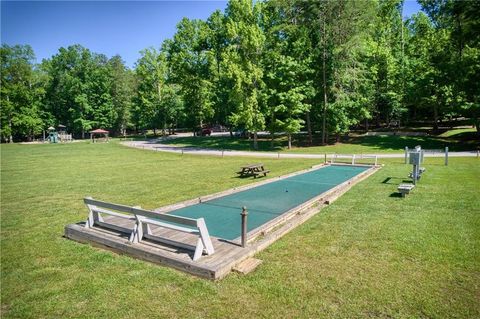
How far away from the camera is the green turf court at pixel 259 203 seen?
31.9 feet

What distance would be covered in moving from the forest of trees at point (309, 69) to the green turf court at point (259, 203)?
1708 cm

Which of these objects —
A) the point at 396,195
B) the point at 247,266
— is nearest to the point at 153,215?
the point at 247,266

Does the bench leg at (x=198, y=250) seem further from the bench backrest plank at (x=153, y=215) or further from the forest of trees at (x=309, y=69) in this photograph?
the forest of trees at (x=309, y=69)

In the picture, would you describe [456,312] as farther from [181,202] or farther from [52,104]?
[52,104]

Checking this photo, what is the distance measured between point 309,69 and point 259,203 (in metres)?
27.0

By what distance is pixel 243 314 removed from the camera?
5039 mm

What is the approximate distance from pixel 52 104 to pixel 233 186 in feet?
239

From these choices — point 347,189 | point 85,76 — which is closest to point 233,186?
point 347,189

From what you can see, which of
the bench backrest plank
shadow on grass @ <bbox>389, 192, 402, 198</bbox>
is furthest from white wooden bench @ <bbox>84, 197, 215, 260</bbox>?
shadow on grass @ <bbox>389, 192, 402, 198</bbox>

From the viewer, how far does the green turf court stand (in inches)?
383

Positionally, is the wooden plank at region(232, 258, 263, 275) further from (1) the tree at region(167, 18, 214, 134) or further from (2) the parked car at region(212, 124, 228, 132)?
(2) the parked car at region(212, 124, 228, 132)

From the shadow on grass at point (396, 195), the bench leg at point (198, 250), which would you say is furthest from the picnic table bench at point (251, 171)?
the bench leg at point (198, 250)

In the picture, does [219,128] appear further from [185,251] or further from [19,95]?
[185,251]

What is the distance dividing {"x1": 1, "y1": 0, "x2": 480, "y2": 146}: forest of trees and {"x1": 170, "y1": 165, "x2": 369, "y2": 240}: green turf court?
17078 millimetres
